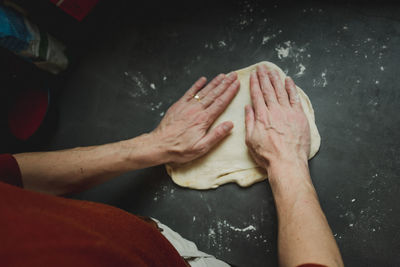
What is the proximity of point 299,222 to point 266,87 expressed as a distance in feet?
1.79

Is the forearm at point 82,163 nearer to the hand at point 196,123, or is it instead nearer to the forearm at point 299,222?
the hand at point 196,123

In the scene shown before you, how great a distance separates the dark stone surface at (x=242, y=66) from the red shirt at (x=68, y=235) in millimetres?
562

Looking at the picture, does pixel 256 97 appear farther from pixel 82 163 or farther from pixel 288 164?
pixel 82 163

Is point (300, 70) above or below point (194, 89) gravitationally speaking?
above

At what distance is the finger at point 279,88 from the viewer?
3.41 ft

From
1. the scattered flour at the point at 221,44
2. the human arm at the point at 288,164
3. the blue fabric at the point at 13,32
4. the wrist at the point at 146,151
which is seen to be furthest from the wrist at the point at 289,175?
the blue fabric at the point at 13,32

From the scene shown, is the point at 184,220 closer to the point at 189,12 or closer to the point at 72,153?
the point at 72,153

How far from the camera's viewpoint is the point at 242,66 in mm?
1247

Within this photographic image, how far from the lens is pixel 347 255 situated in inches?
38.0

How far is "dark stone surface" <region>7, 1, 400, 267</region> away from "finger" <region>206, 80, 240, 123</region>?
0.58ft

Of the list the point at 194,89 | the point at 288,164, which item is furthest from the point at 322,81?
the point at 194,89

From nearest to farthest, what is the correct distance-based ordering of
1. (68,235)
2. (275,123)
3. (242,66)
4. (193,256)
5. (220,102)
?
1. (68,235)
2. (193,256)
3. (275,123)
4. (220,102)
5. (242,66)

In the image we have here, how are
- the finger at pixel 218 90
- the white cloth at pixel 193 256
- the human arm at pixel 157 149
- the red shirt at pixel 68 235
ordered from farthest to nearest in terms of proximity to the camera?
the finger at pixel 218 90 < the human arm at pixel 157 149 < the white cloth at pixel 193 256 < the red shirt at pixel 68 235

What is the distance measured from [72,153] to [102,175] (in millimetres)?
152
